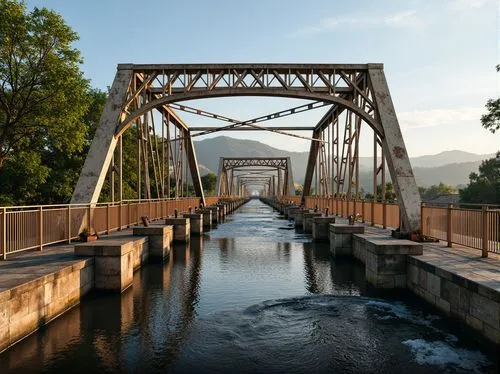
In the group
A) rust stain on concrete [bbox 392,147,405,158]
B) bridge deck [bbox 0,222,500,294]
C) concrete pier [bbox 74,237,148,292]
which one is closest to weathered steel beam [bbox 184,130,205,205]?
rust stain on concrete [bbox 392,147,405,158]

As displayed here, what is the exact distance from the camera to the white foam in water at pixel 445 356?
22.5 ft

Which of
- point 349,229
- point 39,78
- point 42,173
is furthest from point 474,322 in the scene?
point 42,173

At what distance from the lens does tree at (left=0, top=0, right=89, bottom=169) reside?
20.6 meters

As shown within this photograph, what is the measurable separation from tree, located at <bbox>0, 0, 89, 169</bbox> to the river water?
12.2m

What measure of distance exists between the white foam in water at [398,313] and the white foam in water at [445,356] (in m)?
1.26

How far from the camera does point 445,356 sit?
7.23 metres

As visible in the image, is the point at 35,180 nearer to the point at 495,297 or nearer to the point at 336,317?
the point at 336,317

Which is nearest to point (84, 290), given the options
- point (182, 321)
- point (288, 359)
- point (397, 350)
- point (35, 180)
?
point (182, 321)

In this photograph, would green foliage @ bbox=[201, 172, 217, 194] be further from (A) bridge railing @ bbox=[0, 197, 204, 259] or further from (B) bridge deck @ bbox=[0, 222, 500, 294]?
(B) bridge deck @ bbox=[0, 222, 500, 294]

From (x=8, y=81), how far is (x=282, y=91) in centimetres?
1418

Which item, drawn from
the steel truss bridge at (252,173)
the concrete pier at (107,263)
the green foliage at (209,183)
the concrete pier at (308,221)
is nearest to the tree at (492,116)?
the concrete pier at (308,221)

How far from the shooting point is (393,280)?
11.8 metres

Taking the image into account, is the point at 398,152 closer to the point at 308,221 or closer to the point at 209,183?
the point at 308,221

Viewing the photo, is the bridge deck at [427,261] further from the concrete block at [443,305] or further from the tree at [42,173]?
the tree at [42,173]
